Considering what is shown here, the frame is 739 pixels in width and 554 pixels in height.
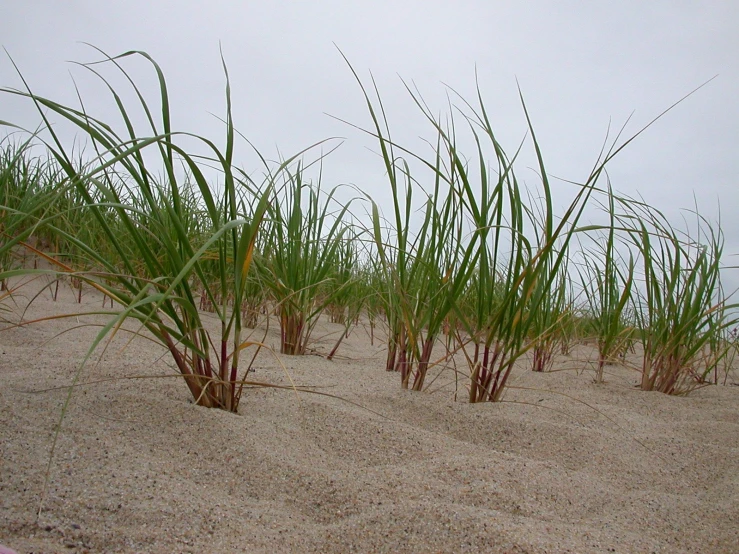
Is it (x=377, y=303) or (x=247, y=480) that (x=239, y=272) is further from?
(x=377, y=303)

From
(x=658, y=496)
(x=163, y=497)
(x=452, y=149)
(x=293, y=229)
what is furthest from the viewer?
(x=293, y=229)

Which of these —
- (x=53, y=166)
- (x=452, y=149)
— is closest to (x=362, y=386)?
(x=452, y=149)

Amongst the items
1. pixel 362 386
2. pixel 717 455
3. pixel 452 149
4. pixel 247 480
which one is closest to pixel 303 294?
pixel 362 386

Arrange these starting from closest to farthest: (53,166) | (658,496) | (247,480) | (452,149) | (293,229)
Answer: (247,480) < (658,496) < (452,149) < (293,229) < (53,166)

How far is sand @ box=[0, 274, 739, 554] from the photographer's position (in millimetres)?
900

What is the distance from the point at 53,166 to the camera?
3785 millimetres

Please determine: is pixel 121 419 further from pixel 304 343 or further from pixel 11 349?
pixel 304 343

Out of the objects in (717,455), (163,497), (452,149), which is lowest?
(163,497)

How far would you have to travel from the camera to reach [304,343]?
8.41 feet

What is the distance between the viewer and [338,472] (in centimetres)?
118

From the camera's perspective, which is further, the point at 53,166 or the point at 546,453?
the point at 53,166

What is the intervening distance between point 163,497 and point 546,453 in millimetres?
943

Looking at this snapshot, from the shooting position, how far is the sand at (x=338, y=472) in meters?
0.90

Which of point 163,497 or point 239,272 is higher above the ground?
point 239,272
